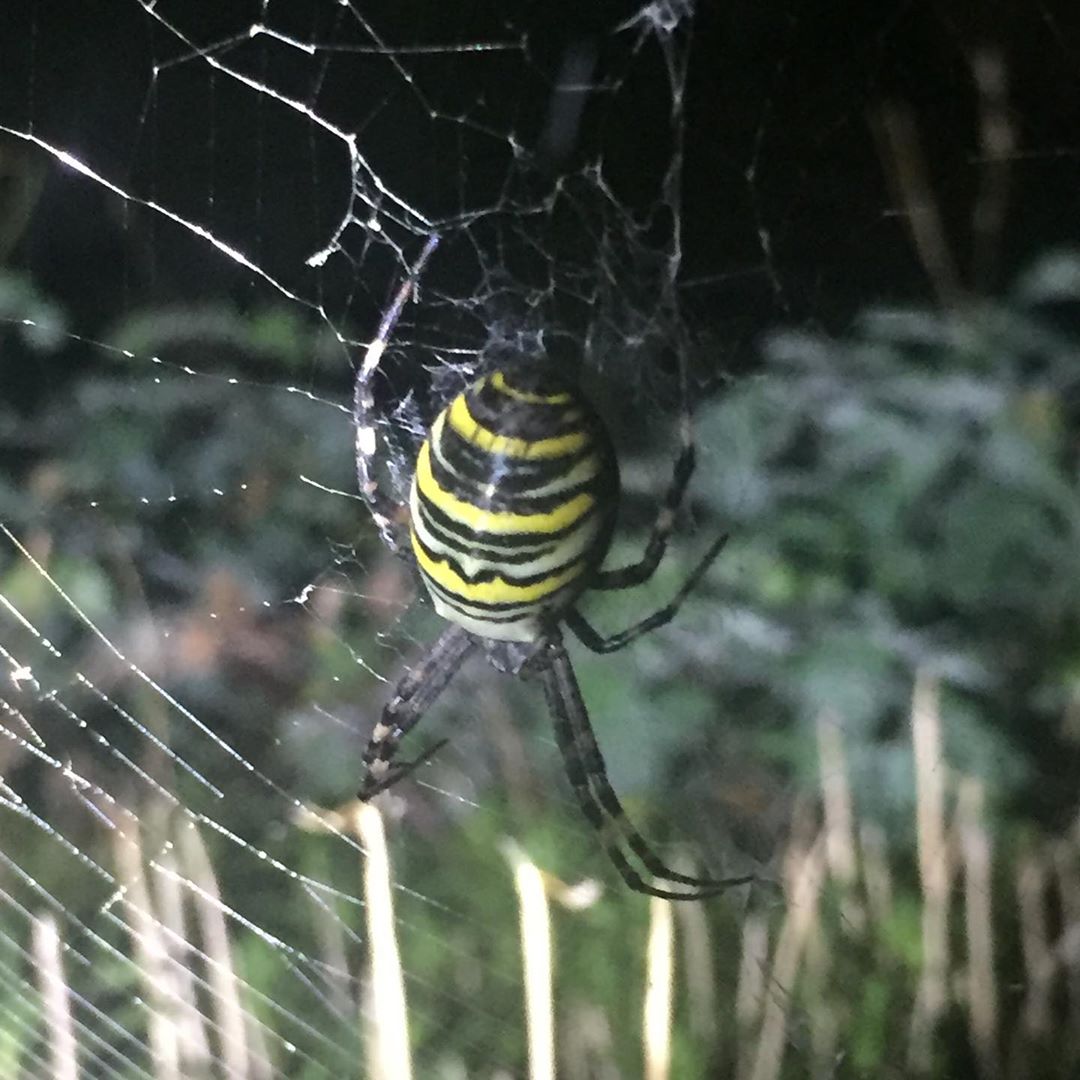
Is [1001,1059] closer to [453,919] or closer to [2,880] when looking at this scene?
[453,919]

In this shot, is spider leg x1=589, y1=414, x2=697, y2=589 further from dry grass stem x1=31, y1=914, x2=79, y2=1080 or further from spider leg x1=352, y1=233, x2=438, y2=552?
dry grass stem x1=31, y1=914, x2=79, y2=1080

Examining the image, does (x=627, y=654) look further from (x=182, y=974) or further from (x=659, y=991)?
(x=182, y=974)

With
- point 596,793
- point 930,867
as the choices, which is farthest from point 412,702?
point 930,867

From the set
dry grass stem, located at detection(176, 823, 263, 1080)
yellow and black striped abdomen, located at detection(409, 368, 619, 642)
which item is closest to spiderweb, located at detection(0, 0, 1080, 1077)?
dry grass stem, located at detection(176, 823, 263, 1080)

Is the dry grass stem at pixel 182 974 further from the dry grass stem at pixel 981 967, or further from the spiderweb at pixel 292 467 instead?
the dry grass stem at pixel 981 967

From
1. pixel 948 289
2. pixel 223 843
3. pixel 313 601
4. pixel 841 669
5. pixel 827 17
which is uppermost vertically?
pixel 827 17

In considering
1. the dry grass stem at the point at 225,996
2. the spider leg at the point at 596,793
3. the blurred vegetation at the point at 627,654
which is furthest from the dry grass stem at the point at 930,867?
the dry grass stem at the point at 225,996

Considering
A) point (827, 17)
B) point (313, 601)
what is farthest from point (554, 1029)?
point (827, 17)
